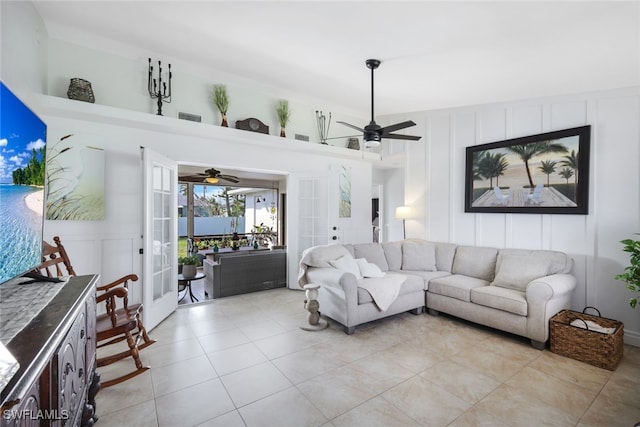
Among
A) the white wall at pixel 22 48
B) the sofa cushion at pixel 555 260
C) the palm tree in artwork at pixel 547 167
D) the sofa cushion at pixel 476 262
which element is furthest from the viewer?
the sofa cushion at pixel 476 262

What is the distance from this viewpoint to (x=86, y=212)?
3.19 m

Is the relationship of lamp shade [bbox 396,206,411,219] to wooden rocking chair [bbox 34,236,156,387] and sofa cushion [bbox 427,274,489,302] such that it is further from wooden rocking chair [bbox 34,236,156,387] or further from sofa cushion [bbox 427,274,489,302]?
wooden rocking chair [bbox 34,236,156,387]

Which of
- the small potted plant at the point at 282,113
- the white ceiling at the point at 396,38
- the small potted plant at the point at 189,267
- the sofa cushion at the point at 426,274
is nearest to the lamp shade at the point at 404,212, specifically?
the sofa cushion at the point at 426,274

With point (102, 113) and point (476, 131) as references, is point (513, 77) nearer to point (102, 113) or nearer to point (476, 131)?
point (476, 131)

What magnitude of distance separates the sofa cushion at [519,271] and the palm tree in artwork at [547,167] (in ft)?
3.41

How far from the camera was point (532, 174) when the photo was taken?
3.65 meters

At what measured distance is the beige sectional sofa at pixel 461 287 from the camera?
291 cm

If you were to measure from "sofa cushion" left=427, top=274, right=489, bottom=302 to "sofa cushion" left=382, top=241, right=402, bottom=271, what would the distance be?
657 mm

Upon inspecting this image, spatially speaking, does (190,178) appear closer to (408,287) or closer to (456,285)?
(408,287)

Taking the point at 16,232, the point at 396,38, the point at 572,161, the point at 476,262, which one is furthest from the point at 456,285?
the point at 16,232

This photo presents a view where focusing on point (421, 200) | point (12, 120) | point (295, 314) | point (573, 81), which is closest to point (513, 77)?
point (573, 81)

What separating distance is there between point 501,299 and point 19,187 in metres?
3.95

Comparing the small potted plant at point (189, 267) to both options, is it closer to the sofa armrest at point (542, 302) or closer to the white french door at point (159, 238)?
the white french door at point (159, 238)

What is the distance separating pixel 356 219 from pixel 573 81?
11.5 feet
